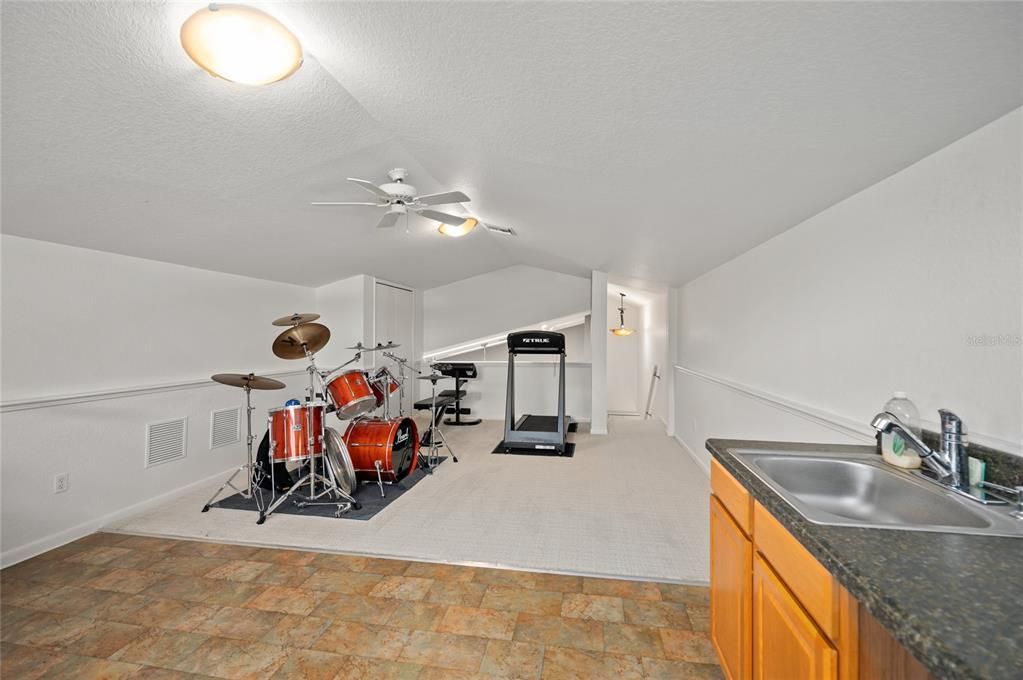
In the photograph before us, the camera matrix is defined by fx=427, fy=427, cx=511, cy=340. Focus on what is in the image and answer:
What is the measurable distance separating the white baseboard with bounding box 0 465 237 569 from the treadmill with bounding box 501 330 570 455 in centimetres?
314

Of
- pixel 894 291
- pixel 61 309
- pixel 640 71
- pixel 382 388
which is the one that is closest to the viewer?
pixel 640 71

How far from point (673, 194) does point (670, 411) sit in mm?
4088

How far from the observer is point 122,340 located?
322 cm

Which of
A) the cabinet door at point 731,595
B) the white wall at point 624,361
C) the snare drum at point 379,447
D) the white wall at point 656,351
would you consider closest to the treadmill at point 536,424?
the snare drum at point 379,447

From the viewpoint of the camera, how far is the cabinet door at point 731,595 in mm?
1360

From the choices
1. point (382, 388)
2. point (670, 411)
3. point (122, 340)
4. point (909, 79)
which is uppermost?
point (909, 79)

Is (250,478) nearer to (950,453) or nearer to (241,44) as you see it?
(241,44)

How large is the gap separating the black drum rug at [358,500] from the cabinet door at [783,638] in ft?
8.82

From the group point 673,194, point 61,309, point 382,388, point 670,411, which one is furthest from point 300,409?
point 670,411

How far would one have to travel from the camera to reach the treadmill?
502 centimetres

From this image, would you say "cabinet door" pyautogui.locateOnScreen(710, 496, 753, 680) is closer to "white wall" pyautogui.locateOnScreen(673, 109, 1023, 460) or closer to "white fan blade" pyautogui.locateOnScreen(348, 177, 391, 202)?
"white wall" pyautogui.locateOnScreen(673, 109, 1023, 460)

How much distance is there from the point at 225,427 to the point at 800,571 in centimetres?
458

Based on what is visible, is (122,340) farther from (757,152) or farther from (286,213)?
(757,152)

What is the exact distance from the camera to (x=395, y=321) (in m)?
6.46
